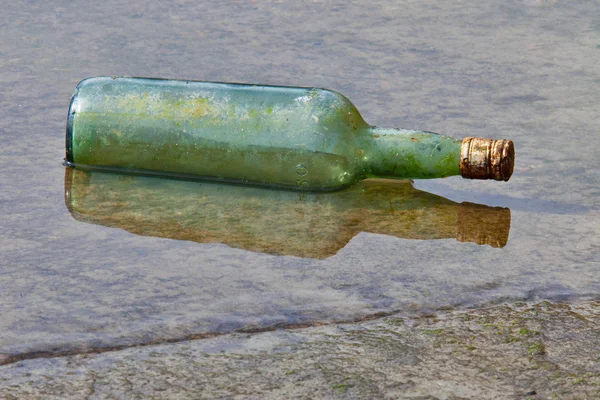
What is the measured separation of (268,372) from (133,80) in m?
0.91

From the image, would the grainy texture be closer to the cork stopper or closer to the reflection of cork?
the reflection of cork

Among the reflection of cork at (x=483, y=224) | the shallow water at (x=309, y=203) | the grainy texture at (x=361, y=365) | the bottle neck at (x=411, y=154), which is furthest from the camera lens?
the bottle neck at (x=411, y=154)

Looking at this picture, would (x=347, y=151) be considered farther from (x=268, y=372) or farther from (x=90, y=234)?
(x=268, y=372)

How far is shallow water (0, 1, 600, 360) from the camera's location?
146cm

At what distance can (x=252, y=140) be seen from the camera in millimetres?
1875

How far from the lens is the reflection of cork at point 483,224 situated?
1.68 metres

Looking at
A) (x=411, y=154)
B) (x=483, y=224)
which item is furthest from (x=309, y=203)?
(x=483, y=224)

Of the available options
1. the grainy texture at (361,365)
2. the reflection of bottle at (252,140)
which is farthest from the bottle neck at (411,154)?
the grainy texture at (361,365)

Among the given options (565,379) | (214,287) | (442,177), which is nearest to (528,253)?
(442,177)

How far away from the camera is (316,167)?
1849 millimetres

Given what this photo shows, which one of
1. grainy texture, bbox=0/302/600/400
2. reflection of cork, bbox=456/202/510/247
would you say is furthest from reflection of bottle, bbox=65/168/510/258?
grainy texture, bbox=0/302/600/400

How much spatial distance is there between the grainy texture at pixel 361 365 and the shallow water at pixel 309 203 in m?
0.05

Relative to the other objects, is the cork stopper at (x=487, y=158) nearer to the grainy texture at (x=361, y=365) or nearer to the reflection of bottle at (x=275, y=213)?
the reflection of bottle at (x=275, y=213)

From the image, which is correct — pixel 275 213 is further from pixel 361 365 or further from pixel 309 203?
pixel 361 365
